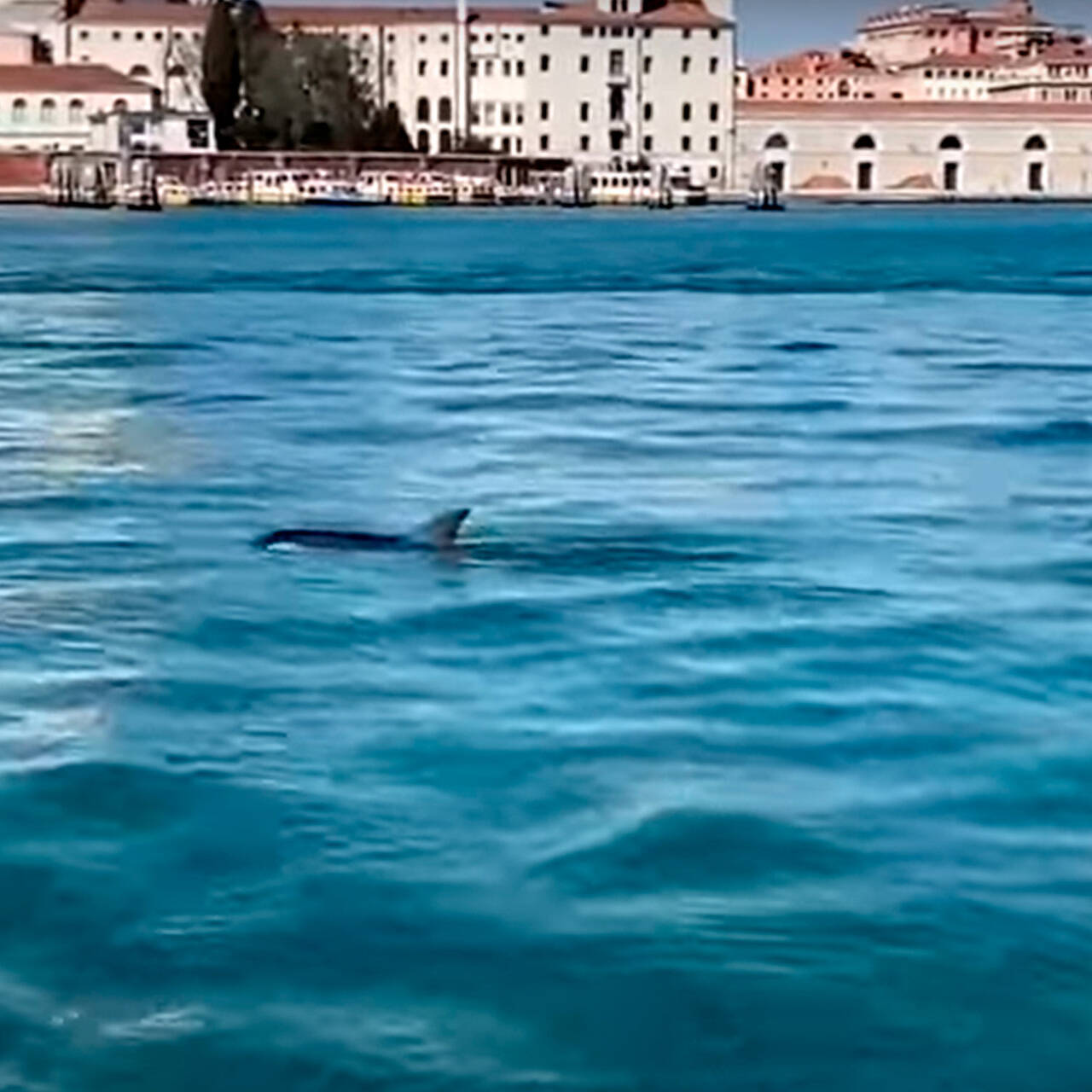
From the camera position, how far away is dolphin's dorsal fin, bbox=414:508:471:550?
18.7 ft

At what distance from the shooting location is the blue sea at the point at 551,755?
2.71 metres

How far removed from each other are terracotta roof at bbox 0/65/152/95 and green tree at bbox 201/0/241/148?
1143mm

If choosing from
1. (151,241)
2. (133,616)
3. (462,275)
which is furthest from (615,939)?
(151,241)

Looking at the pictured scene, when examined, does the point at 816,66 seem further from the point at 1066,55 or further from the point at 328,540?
the point at 328,540

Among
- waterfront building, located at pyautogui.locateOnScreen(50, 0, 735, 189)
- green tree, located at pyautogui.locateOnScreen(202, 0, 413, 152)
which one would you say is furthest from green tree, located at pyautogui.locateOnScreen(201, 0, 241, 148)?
waterfront building, located at pyautogui.locateOnScreen(50, 0, 735, 189)

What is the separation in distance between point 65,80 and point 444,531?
42.4m

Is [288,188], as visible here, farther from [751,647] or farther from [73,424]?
[751,647]

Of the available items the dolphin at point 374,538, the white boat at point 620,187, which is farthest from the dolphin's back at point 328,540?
the white boat at point 620,187

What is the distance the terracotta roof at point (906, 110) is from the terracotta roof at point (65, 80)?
11962 mm

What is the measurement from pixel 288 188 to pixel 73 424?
3849cm

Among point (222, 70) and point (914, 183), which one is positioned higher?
point (222, 70)

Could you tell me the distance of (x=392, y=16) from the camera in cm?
5181

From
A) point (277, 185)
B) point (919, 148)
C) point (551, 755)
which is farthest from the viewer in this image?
point (919, 148)

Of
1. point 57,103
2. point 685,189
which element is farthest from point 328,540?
point 685,189
